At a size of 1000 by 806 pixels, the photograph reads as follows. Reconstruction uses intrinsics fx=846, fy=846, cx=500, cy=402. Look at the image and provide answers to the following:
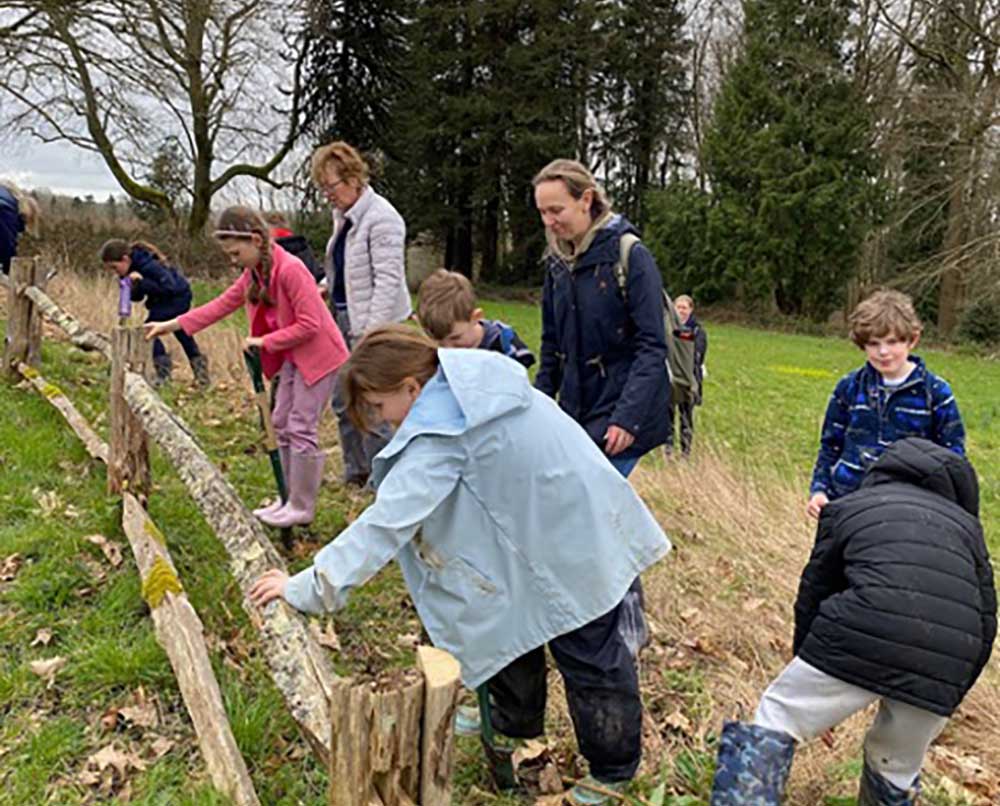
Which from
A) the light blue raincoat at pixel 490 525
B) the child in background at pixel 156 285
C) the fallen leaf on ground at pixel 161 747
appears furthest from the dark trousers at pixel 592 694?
the child in background at pixel 156 285

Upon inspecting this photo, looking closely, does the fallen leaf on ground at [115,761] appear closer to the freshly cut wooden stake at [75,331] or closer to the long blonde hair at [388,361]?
the long blonde hair at [388,361]

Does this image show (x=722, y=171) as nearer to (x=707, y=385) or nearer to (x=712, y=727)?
(x=707, y=385)

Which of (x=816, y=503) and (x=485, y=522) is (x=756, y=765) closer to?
(x=485, y=522)

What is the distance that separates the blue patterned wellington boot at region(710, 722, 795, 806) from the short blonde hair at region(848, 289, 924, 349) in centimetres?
168

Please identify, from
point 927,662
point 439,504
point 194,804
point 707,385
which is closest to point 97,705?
point 194,804

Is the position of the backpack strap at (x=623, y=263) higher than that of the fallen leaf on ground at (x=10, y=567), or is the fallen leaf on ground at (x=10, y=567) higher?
the backpack strap at (x=623, y=263)

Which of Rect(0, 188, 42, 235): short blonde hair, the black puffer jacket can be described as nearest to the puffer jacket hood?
the black puffer jacket

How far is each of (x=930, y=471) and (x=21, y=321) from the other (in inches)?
283

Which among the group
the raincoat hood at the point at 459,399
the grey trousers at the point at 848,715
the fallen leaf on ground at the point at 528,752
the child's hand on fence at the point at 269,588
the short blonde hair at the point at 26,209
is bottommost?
the fallen leaf on ground at the point at 528,752

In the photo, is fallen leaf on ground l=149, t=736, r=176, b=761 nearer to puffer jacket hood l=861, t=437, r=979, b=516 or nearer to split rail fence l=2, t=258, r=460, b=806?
split rail fence l=2, t=258, r=460, b=806

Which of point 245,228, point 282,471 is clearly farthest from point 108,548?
point 245,228

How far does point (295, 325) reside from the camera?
13.1 feet

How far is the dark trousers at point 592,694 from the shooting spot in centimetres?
245

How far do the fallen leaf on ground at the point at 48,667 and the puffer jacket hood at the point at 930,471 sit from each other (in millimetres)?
2914
